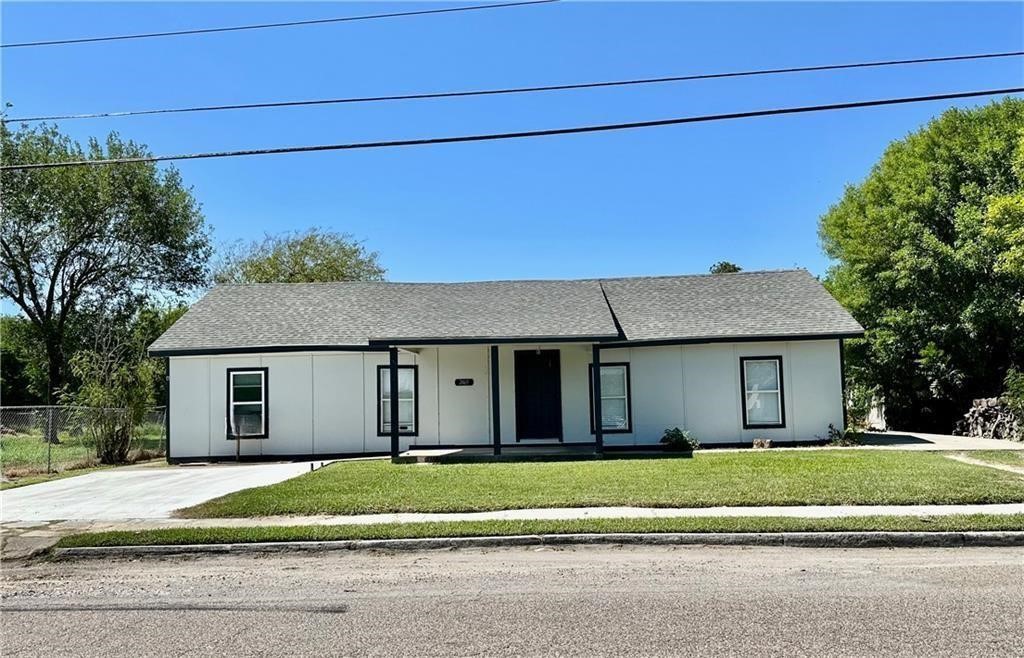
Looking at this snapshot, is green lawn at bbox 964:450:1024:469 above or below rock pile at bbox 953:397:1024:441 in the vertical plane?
below

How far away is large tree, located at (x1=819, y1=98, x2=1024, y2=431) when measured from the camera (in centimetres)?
2322

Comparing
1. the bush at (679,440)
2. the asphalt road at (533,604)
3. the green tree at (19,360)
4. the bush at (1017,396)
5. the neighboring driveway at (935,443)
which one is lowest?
the asphalt road at (533,604)

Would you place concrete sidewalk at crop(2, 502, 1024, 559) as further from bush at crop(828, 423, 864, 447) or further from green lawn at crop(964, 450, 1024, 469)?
bush at crop(828, 423, 864, 447)

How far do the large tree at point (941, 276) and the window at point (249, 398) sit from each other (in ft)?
62.9

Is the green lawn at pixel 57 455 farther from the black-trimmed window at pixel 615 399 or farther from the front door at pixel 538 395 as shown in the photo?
the black-trimmed window at pixel 615 399

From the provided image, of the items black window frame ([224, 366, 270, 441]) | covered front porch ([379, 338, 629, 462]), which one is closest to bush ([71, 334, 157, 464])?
black window frame ([224, 366, 270, 441])

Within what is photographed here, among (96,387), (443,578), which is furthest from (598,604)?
(96,387)

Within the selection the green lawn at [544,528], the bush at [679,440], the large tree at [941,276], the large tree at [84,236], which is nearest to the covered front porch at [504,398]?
the bush at [679,440]

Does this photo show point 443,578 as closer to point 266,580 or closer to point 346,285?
point 266,580

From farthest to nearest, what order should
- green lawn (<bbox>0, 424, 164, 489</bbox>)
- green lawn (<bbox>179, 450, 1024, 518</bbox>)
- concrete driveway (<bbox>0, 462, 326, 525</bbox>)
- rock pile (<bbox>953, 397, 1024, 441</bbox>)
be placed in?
rock pile (<bbox>953, 397, 1024, 441</bbox>) < green lawn (<bbox>0, 424, 164, 489</bbox>) < concrete driveway (<bbox>0, 462, 326, 525</bbox>) < green lawn (<bbox>179, 450, 1024, 518</bbox>)

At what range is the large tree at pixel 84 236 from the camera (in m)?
31.4

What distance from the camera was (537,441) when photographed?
19.2 m

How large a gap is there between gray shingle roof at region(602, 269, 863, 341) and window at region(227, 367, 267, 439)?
29.8 ft

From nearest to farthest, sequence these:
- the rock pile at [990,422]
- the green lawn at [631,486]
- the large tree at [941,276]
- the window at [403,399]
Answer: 1. the green lawn at [631,486]
2. the window at [403,399]
3. the rock pile at [990,422]
4. the large tree at [941,276]
